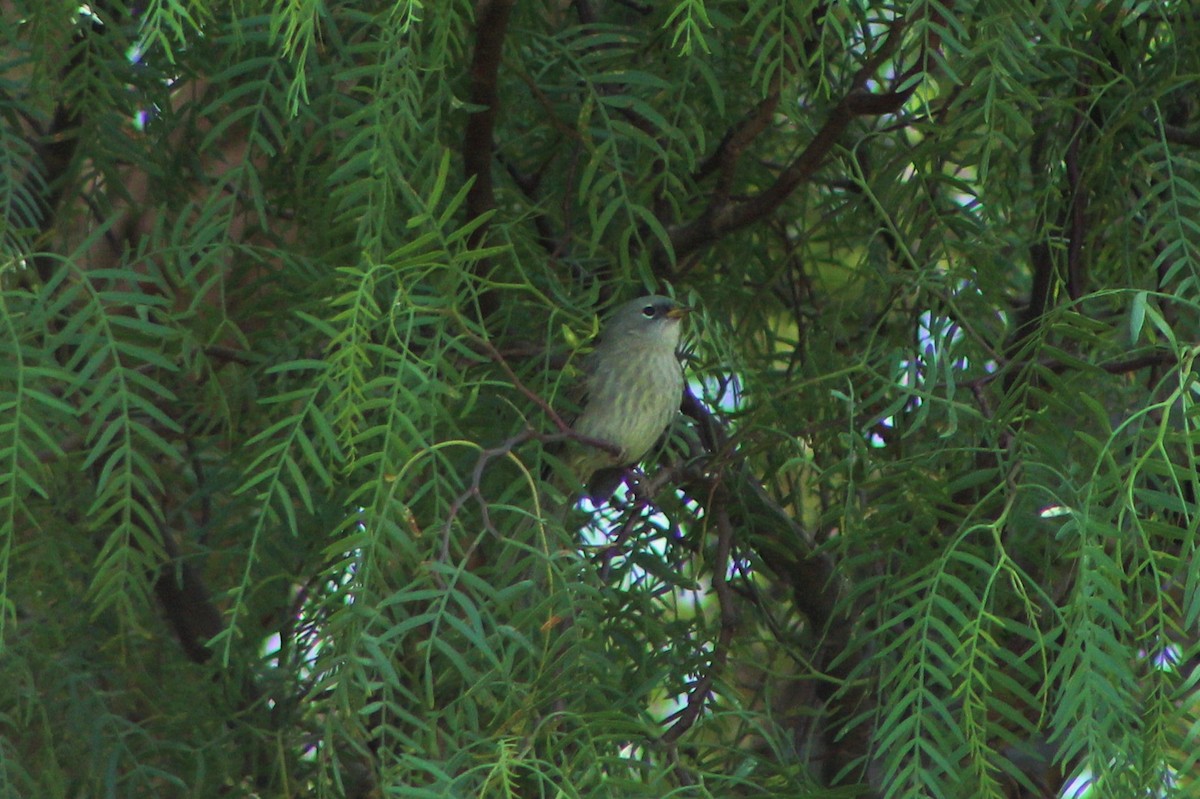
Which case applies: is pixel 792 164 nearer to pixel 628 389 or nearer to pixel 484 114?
pixel 484 114

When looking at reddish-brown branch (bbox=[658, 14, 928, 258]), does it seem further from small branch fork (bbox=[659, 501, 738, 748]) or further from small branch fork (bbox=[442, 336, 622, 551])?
small branch fork (bbox=[442, 336, 622, 551])

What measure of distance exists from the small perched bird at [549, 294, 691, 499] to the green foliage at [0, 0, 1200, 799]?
13cm

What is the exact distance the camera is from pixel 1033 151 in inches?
96.0

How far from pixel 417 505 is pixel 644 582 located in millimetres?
545

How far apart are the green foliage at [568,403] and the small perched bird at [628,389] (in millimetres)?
129

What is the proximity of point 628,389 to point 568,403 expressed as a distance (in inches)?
34.3

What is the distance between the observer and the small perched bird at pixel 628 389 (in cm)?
269

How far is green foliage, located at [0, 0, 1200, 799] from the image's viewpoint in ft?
4.87

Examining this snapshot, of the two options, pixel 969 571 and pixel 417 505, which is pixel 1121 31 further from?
pixel 417 505

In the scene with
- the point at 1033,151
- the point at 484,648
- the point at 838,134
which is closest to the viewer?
the point at 484,648

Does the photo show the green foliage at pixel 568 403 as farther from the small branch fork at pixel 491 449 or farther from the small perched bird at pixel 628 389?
the small perched bird at pixel 628 389

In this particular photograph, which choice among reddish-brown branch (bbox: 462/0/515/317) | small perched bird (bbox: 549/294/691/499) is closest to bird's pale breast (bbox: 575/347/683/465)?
small perched bird (bbox: 549/294/691/499)

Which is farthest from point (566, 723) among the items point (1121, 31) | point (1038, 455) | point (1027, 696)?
point (1121, 31)

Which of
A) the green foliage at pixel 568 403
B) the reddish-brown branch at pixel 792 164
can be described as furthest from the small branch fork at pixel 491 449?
the reddish-brown branch at pixel 792 164
